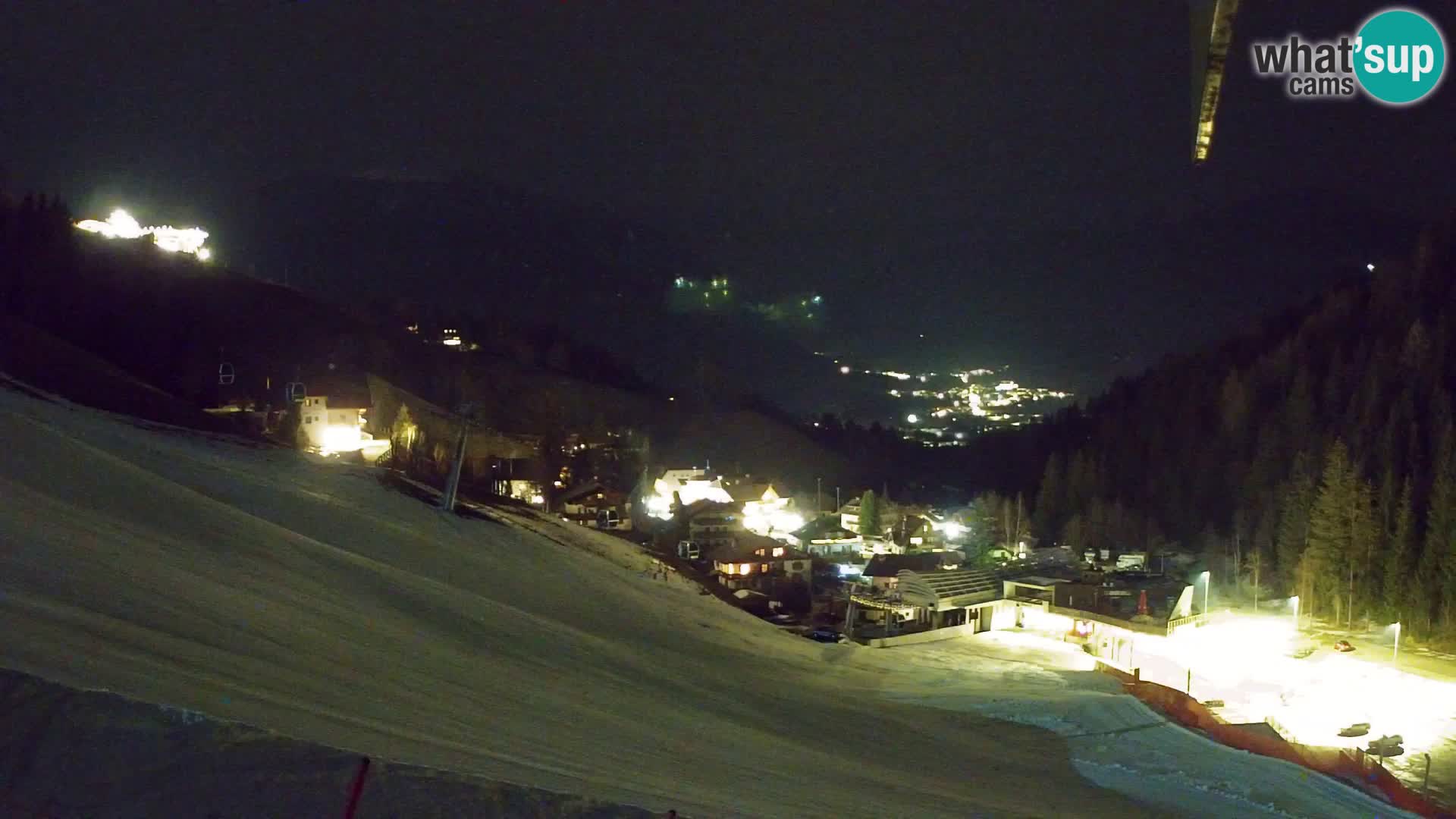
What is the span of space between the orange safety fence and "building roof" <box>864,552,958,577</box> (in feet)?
53.1

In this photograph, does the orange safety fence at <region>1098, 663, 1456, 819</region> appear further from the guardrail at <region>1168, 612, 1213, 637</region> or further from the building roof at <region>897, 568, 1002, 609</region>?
the building roof at <region>897, 568, 1002, 609</region>

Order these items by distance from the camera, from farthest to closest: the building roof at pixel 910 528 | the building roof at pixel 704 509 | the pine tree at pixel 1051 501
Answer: the pine tree at pixel 1051 501, the building roof at pixel 910 528, the building roof at pixel 704 509

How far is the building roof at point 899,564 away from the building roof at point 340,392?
2273 centimetres

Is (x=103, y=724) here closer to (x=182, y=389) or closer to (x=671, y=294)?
(x=182, y=389)

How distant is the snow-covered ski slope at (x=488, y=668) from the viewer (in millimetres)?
5645

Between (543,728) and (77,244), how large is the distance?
189 feet

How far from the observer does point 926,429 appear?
112 m

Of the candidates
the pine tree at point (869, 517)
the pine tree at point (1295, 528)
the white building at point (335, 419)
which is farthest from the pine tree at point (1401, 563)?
the white building at point (335, 419)

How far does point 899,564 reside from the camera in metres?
35.5

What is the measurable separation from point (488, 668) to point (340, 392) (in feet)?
121

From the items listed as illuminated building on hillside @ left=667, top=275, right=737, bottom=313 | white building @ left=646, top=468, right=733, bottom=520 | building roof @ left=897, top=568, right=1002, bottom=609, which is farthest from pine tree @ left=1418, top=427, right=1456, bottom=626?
illuminated building on hillside @ left=667, top=275, right=737, bottom=313

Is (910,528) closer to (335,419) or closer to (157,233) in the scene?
(335,419)

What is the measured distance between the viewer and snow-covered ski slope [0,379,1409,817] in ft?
18.5

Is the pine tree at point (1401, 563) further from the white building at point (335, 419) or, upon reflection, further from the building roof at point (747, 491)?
the white building at point (335, 419)
